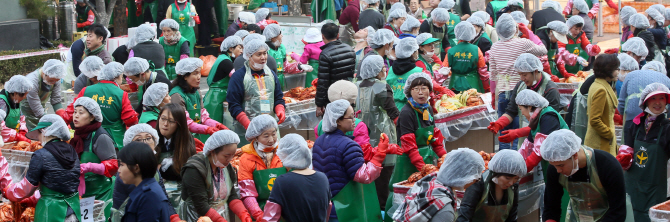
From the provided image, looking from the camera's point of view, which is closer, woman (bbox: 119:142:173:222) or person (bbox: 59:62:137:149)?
woman (bbox: 119:142:173:222)

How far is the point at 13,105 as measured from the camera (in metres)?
8.58

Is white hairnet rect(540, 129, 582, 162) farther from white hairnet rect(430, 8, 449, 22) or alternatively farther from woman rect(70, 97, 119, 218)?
white hairnet rect(430, 8, 449, 22)

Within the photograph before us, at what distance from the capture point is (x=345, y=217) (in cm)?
593

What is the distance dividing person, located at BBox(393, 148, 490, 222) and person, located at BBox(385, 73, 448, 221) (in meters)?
1.69

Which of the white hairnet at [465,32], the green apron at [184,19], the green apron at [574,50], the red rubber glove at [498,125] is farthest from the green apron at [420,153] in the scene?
the green apron at [184,19]

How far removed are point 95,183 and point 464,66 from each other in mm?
5649

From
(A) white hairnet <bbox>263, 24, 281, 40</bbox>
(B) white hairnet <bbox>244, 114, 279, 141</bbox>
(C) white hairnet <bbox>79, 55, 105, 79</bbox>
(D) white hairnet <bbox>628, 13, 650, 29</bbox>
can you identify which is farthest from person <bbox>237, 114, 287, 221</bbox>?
(D) white hairnet <bbox>628, 13, 650, 29</bbox>

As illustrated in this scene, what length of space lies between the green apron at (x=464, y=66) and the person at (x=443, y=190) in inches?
211

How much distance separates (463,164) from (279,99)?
379cm

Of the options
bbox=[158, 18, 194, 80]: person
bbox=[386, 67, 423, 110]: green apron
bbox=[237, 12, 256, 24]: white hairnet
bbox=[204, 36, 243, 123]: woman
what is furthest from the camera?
bbox=[237, 12, 256, 24]: white hairnet

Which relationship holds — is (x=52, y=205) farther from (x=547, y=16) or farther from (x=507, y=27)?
(x=547, y=16)

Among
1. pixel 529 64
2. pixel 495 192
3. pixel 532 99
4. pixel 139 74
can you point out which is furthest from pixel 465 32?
pixel 495 192

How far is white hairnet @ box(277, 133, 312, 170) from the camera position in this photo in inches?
196

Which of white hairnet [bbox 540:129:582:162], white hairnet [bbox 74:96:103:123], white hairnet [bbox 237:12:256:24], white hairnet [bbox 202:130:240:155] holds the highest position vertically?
white hairnet [bbox 237:12:256:24]
